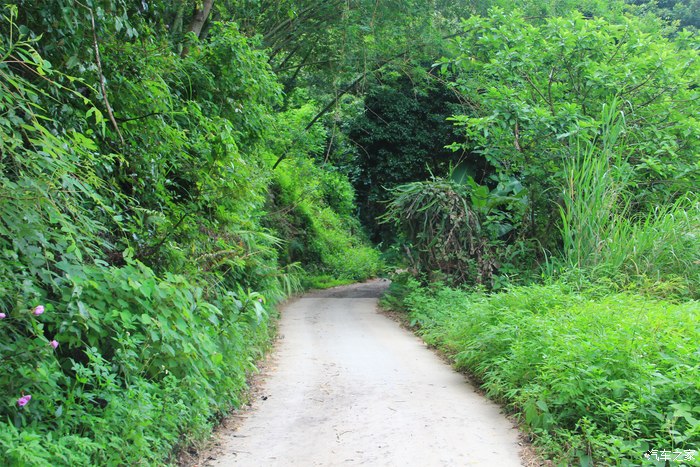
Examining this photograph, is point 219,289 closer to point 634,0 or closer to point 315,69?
point 315,69

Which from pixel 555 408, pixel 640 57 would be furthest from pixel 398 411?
pixel 640 57

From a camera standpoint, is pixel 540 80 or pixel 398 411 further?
pixel 540 80

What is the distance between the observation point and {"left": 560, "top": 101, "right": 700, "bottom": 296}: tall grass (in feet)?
22.8

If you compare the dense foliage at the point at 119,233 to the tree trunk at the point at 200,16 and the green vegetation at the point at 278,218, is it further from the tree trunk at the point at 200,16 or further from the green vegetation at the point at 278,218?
the tree trunk at the point at 200,16

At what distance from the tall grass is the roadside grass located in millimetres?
1199

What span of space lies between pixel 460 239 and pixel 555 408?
694 cm

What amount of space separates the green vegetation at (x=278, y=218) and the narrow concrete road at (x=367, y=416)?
32 centimetres

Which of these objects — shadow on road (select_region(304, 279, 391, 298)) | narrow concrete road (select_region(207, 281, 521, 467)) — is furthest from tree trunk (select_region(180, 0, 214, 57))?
shadow on road (select_region(304, 279, 391, 298))

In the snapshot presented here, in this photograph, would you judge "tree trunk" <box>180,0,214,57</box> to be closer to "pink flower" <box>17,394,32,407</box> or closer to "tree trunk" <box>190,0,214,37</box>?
"tree trunk" <box>190,0,214,37</box>

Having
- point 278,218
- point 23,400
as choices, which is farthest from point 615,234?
point 278,218

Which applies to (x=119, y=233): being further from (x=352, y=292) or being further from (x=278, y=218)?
(x=352, y=292)

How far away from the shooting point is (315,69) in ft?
46.1

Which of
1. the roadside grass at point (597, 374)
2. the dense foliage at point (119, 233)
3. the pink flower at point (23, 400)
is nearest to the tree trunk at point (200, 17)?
the dense foliage at point (119, 233)

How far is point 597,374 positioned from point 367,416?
206 centimetres
